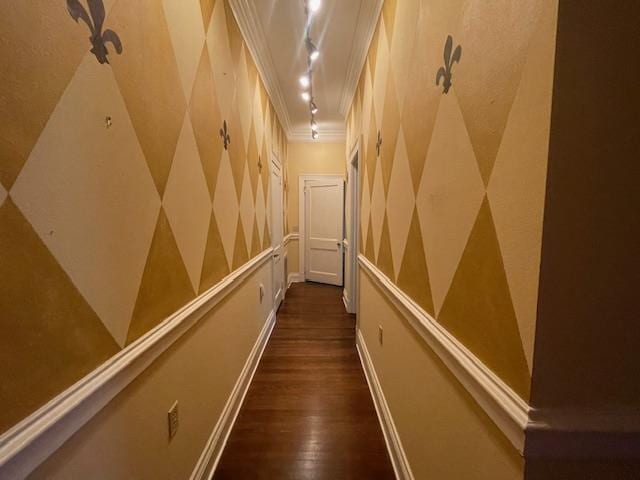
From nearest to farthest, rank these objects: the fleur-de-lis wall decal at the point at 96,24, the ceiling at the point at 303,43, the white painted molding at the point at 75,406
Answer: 1. the white painted molding at the point at 75,406
2. the fleur-de-lis wall decal at the point at 96,24
3. the ceiling at the point at 303,43

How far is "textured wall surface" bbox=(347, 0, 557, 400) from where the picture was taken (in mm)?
522

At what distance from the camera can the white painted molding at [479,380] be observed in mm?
547

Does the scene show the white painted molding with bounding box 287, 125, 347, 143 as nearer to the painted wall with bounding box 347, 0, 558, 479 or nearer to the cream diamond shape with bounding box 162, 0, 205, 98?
the painted wall with bounding box 347, 0, 558, 479

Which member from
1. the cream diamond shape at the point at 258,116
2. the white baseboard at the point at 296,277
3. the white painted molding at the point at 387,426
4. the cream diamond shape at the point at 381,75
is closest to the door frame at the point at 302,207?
the white baseboard at the point at 296,277

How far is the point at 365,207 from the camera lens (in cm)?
228

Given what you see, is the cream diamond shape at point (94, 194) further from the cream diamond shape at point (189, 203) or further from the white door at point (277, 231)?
the white door at point (277, 231)

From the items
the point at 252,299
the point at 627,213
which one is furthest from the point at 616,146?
the point at 252,299

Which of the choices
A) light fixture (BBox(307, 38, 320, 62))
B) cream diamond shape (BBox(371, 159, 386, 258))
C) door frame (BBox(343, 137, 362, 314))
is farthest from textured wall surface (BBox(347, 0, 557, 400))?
door frame (BBox(343, 137, 362, 314))

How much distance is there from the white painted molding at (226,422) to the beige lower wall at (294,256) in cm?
260

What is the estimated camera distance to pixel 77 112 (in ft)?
2.02

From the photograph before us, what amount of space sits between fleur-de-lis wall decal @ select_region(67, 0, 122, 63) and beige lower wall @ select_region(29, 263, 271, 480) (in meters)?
0.92

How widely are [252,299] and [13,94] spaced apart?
6.11 ft

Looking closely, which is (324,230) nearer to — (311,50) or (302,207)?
(302,207)

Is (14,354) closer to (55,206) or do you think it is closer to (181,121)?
(55,206)
